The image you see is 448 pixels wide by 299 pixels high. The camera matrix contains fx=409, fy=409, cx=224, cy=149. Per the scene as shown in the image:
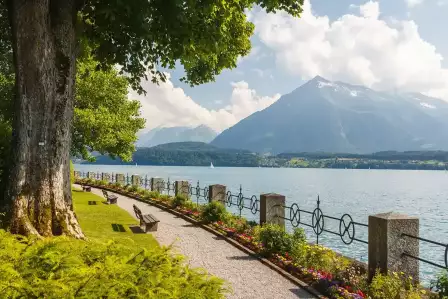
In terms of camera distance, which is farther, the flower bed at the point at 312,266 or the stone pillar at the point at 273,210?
the stone pillar at the point at 273,210

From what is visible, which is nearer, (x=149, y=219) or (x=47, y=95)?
(x=47, y=95)

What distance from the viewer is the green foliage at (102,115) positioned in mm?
31438

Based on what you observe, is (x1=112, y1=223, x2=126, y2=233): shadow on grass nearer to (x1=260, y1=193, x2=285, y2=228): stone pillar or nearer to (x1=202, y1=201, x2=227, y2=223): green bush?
(x1=202, y1=201, x2=227, y2=223): green bush

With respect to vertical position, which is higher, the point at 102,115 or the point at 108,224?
the point at 102,115

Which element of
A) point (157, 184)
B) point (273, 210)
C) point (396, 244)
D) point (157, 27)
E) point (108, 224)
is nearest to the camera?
point (396, 244)

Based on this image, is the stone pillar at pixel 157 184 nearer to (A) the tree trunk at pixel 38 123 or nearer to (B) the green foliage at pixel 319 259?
(B) the green foliage at pixel 319 259

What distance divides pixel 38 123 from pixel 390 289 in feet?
28.2

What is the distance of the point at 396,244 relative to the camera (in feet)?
32.1

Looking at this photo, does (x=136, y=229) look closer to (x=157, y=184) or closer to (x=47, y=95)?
(x=47, y=95)

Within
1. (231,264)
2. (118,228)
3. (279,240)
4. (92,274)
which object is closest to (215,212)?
(118,228)

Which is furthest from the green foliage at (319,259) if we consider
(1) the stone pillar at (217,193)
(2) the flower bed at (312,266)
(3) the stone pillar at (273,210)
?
(1) the stone pillar at (217,193)

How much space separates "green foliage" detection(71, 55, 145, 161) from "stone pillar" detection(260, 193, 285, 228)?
61.7ft

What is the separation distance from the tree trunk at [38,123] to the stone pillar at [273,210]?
341 inches

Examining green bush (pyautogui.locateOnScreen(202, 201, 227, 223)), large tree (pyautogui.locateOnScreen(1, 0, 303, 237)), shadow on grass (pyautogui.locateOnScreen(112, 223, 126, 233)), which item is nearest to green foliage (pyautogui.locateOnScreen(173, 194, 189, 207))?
green bush (pyautogui.locateOnScreen(202, 201, 227, 223))
